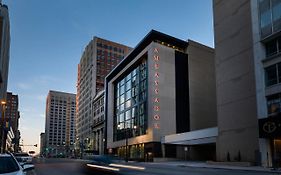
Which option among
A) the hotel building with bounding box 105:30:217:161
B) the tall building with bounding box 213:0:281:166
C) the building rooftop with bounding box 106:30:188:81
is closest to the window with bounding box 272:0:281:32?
the tall building with bounding box 213:0:281:166

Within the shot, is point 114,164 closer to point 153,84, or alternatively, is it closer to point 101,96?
point 153,84

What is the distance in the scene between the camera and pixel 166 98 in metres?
71.9

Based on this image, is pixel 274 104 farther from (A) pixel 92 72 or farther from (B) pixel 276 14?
(A) pixel 92 72

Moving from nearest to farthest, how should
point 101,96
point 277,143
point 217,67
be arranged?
point 277,143
point 217,67
point 101,96

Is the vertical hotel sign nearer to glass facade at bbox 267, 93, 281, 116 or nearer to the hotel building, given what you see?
the hotel building

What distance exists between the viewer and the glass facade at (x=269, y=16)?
122ft

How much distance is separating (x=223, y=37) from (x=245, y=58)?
22.0ft

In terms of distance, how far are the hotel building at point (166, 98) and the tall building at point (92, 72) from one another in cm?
6187

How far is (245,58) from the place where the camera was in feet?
143

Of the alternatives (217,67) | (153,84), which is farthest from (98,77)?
(217,67)

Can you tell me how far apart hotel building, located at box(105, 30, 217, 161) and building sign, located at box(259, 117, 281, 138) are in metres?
25.2

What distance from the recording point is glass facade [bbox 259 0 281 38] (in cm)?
3719

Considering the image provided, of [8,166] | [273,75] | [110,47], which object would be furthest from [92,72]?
[8,166]

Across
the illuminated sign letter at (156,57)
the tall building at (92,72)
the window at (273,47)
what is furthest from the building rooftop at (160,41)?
the tall building at (92,72)
